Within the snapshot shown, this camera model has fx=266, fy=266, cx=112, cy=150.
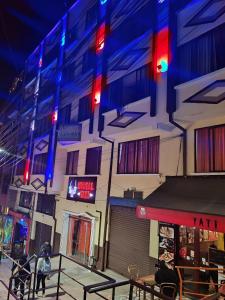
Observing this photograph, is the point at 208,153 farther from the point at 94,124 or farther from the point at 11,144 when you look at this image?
the point at 11,144

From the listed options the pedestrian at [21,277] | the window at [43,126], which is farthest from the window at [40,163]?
the pedestrian at [21,277]

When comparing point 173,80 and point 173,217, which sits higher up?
point 173,80

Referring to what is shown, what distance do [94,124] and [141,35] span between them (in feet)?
19.5

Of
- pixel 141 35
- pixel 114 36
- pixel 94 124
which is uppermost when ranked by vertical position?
pixel 114 36

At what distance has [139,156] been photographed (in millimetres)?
14031

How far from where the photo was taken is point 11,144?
3319cm

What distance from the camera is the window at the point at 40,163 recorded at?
25.1 meters

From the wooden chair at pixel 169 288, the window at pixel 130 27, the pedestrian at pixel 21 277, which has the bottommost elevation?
the pedestrian at pixel 21 277

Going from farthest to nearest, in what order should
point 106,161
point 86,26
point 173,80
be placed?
point 86,26 → point 106,161 → point 173,80

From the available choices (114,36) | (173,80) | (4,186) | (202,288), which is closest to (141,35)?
(114,36)

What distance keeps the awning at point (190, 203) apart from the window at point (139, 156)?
199cm

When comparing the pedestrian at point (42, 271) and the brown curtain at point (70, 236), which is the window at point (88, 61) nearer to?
the brown curtain at point (70, 236)

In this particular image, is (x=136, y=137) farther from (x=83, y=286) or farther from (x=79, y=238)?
(x=83, y=286)

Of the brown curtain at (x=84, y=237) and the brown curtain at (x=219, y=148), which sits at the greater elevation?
the brown curtain at (x=219, y=148)
